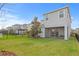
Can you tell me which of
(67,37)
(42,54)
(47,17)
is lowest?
(42,54)

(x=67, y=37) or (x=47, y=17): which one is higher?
(x=47, y=17)

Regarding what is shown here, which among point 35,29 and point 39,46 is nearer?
point 39,46

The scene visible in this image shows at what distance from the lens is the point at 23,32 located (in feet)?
16.8

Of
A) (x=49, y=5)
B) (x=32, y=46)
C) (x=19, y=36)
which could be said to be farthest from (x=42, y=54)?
(x=49, y=5)

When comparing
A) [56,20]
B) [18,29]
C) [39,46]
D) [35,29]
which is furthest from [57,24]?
[18,29]

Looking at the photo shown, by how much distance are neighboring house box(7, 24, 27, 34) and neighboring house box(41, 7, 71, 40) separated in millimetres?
378

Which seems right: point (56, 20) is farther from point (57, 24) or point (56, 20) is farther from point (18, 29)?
point (18, 29)

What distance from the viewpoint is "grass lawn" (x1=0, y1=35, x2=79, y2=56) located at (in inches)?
193

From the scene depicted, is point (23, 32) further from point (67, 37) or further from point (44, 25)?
point (67, 37)

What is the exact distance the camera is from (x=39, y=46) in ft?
16.4

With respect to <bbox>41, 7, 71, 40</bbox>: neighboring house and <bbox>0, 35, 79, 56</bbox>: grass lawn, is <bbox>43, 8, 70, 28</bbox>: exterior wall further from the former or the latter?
<bbox>0, 35, 79, 56</bbox>: grass lawn

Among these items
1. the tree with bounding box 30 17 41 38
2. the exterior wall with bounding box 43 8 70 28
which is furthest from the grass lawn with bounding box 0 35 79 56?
the exterior wall with bounding box 43 8 70 28

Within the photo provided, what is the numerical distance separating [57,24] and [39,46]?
59 centimetres

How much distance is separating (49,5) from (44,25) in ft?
1.54
